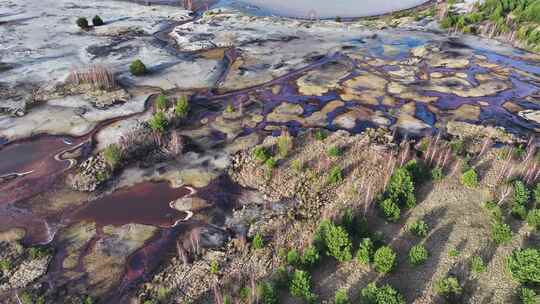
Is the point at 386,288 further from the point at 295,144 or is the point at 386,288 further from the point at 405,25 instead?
the point at 405,25

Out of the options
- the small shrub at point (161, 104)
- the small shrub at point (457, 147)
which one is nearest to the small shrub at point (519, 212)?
the small shrub at point (457, 147)

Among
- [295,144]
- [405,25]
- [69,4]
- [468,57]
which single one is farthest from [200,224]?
[69,4]

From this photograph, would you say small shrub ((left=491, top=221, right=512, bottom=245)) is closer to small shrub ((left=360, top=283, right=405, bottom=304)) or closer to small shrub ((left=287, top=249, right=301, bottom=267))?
small shrub ((left=360, top=283, right=405, bottom=304))

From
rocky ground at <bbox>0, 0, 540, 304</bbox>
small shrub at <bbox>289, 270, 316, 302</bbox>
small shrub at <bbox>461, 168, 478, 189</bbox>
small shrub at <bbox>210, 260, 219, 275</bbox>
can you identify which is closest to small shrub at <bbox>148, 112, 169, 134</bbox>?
rocky ground at <bbox>0, 0, 540, 304</bbox>

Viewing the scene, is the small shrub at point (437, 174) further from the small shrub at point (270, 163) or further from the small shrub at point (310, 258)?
the small shrub at point (310, 258)

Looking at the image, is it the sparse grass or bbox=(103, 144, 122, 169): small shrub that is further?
bbox=(103, 144, 122, 169): small shrub

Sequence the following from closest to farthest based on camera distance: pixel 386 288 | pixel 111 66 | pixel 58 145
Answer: pixel 386 288 < pixel 58 145 < pixel 111 66

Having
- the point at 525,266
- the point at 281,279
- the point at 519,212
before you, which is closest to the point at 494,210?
the point at 519,212
